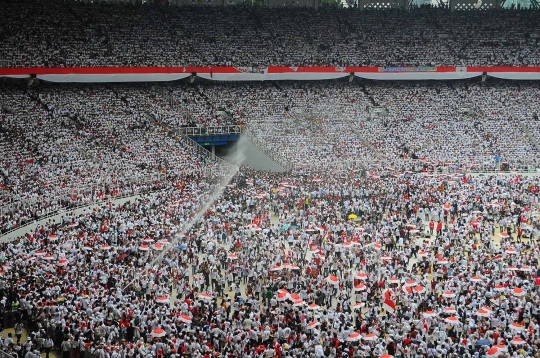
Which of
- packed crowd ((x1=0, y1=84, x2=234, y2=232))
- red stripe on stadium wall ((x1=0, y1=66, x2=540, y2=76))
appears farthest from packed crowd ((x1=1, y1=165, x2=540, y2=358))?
red stripe on stadium wall ((x1=0, y1=66, x2=540, y2=76))

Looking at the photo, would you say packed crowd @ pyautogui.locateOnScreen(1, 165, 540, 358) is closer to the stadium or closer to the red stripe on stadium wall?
the stadium

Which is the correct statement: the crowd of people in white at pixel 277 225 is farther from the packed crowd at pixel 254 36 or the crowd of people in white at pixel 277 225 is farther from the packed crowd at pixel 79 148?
the packed crowd at pixel 254 36

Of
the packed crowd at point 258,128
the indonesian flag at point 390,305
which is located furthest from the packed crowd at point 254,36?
the indonesian flag at point 390,305

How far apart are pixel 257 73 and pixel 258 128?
21.6 ft

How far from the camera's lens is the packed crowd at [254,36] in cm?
5084

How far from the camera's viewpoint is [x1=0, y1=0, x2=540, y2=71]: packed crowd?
50.8 metres

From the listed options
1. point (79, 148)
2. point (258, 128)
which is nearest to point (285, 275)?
point (79, 148)

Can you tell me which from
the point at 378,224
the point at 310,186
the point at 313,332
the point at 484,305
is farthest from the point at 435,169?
the point at 313,332

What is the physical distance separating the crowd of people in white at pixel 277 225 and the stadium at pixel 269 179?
11cm

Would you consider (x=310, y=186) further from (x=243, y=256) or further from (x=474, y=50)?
(x=474, y=50)

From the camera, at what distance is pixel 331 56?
5659 centimetres

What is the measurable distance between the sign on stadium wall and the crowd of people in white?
1.00 meters

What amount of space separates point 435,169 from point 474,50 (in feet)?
59.8

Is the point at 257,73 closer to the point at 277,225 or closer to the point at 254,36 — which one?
the point at 254,36
